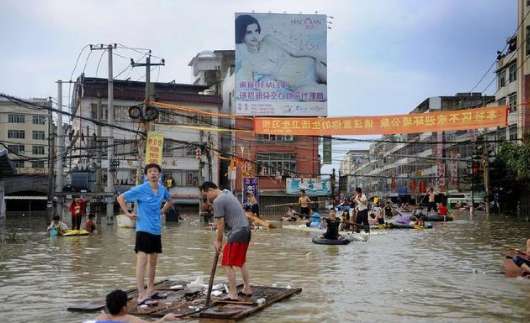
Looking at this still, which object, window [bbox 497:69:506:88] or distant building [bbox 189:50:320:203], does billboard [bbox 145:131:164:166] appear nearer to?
distant building [bbox 189:50:320:203]

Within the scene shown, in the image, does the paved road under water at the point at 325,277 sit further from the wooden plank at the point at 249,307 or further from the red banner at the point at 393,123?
the red banner at the point at 393,123

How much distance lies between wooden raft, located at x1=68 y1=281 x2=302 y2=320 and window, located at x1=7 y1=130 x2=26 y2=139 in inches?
3329

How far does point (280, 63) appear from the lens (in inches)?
2164

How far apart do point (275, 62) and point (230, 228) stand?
1848 inches

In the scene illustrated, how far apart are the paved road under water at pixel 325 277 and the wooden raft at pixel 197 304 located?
0.57 ft

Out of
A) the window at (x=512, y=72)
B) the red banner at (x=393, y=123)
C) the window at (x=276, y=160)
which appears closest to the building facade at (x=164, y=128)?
the window at (x=276, y=160)

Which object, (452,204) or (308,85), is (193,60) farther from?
(452,204)

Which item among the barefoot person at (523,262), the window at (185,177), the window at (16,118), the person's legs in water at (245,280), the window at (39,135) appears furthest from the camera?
the window at (39,135)

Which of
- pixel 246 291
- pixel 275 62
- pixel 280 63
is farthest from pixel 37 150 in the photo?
pixel 246 291

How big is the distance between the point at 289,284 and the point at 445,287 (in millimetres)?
2603

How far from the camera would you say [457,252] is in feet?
55.4

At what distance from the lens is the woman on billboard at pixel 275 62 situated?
179 feet

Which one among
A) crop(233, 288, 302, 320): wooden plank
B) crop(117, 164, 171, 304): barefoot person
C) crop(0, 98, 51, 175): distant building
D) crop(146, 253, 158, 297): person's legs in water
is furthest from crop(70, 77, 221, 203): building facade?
crop(146, 253, 158, 297): person's legs in water

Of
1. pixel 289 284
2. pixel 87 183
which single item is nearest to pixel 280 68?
pixel 87 183
